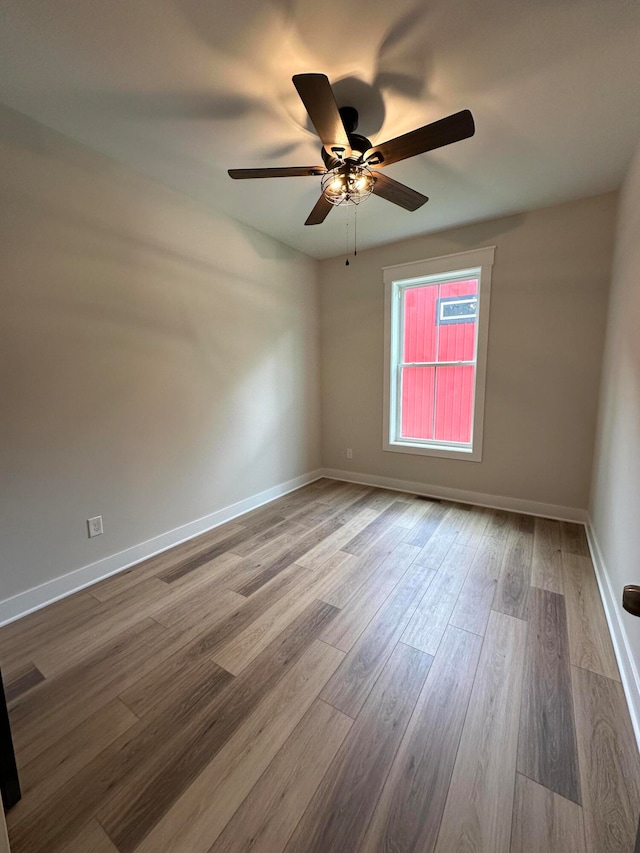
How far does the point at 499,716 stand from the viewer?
1282 millimetres

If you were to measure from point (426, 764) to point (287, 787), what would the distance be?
46cm

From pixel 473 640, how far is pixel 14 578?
7.93 feet

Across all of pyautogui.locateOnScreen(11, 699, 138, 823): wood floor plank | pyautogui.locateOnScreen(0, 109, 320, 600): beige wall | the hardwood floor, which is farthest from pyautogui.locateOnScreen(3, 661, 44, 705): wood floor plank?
pyautogui.locateOnScreen(0, 109, 320, 600): beige wall

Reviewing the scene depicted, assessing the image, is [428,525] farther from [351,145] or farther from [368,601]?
[351,145]

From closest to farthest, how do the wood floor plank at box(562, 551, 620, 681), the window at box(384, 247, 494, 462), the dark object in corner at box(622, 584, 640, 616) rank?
the dark object in corner at box(622, 584, 640, 616) < the wood floor plank at box(562, 551, 620, 681) < the window at box(384, 247, 494, 462)

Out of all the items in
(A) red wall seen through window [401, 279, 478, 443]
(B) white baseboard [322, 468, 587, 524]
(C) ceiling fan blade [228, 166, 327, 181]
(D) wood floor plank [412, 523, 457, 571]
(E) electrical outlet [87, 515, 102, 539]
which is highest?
(C) ceiling fan blade [228, 166, 327, 181]

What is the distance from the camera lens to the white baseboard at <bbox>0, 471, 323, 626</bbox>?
6.10ft

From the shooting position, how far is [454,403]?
3.46 m

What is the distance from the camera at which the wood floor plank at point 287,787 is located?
Answer: 94cm

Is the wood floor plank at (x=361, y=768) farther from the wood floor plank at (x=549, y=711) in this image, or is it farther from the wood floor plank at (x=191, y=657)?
the wood floor plank at (x=191, y=657)

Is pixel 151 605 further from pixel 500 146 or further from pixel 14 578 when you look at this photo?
pixel 500 146

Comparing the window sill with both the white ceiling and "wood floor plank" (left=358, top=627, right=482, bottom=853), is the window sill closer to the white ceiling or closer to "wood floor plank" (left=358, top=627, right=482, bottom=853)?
"wood floor plank" (left=358, top=627, right=482, bottom=853)

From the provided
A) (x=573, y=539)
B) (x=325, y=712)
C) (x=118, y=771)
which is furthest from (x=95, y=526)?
(x=573, y=539)

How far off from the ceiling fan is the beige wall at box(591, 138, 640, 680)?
128cm
